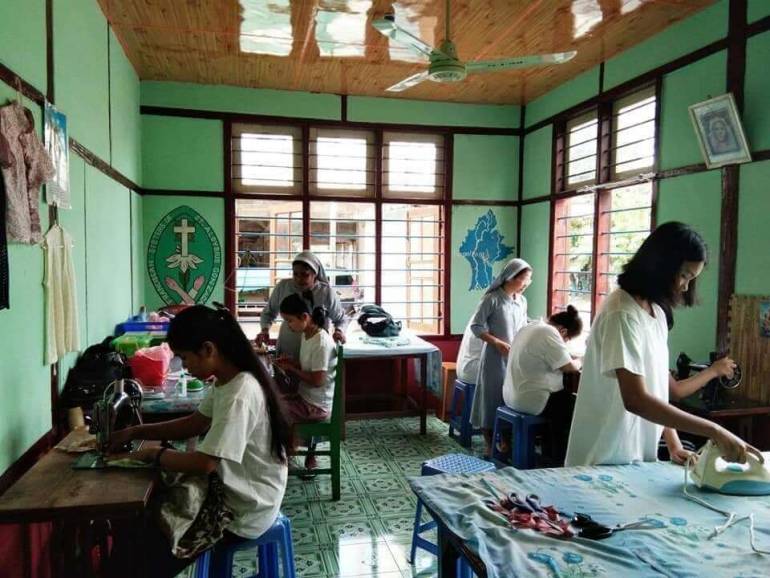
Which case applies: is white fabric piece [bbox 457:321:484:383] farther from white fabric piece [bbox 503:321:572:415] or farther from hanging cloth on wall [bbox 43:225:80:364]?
hanging cloth on wall [bbox 43:225:80:364]

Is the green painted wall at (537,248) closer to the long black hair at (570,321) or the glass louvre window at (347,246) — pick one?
the glass louvre window at (347,246)

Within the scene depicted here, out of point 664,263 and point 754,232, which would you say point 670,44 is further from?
point 664,263

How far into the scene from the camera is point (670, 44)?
393 centimetres

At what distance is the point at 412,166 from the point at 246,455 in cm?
443

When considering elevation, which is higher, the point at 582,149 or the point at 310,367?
the point at 582,149

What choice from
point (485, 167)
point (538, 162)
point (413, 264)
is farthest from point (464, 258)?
point (538, 162)

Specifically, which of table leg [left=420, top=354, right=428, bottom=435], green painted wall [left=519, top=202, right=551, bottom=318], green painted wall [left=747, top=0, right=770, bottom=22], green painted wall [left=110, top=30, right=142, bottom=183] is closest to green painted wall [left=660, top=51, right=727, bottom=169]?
green painted wall [left=747, top=0, right=770, bottom=22]

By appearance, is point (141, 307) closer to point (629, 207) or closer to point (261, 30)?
point (261, 30)

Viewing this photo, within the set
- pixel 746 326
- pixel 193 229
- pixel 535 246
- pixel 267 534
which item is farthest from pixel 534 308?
pixel 267 534

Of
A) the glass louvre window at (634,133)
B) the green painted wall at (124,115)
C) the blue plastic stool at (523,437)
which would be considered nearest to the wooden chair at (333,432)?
the blue plastic stool at (523,437)

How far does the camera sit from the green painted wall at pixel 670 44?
3.54 m

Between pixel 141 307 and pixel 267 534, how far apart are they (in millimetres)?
3634

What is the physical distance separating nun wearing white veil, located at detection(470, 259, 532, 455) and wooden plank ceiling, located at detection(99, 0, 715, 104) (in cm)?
163

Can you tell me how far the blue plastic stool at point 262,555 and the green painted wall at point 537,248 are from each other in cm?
404
